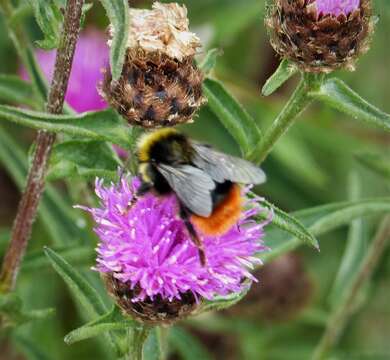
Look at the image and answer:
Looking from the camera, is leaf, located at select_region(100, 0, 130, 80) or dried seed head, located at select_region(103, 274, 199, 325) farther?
dried seed head, located at select_region(103, 274, 199, 325)

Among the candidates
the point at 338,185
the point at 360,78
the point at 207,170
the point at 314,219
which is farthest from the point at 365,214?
the point at 360,78

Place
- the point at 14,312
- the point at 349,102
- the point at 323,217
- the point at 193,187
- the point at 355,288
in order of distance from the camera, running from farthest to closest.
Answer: the point at 355,288 < the point at 323,217 < the point at 14,312 < the point at 349,102 < the point at 193,187

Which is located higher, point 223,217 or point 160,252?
point 223,217

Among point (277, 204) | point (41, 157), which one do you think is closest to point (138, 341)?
point (41, 157)

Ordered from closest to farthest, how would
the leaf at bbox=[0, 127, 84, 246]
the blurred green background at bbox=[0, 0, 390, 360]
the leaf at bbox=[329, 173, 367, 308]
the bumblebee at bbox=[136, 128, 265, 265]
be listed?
the bumblebee at bbox=[136, 128, 265, 265], the leaf at bbox=[0, 127, 84, 246], the leaf at bbox=[329, 173, 367, 308], the blurred green background at bbox=[0, 0, 390, 360]

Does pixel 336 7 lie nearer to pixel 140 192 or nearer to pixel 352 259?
pixel 140 192

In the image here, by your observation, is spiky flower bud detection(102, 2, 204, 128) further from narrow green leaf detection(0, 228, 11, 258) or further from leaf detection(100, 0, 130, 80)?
narrow green leaf detection(0, 228, 11, 258)

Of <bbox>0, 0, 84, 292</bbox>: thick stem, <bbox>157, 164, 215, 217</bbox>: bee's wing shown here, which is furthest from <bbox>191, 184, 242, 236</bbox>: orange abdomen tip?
<bbox>0, 0, 84, 292</bbox>: thick stem
